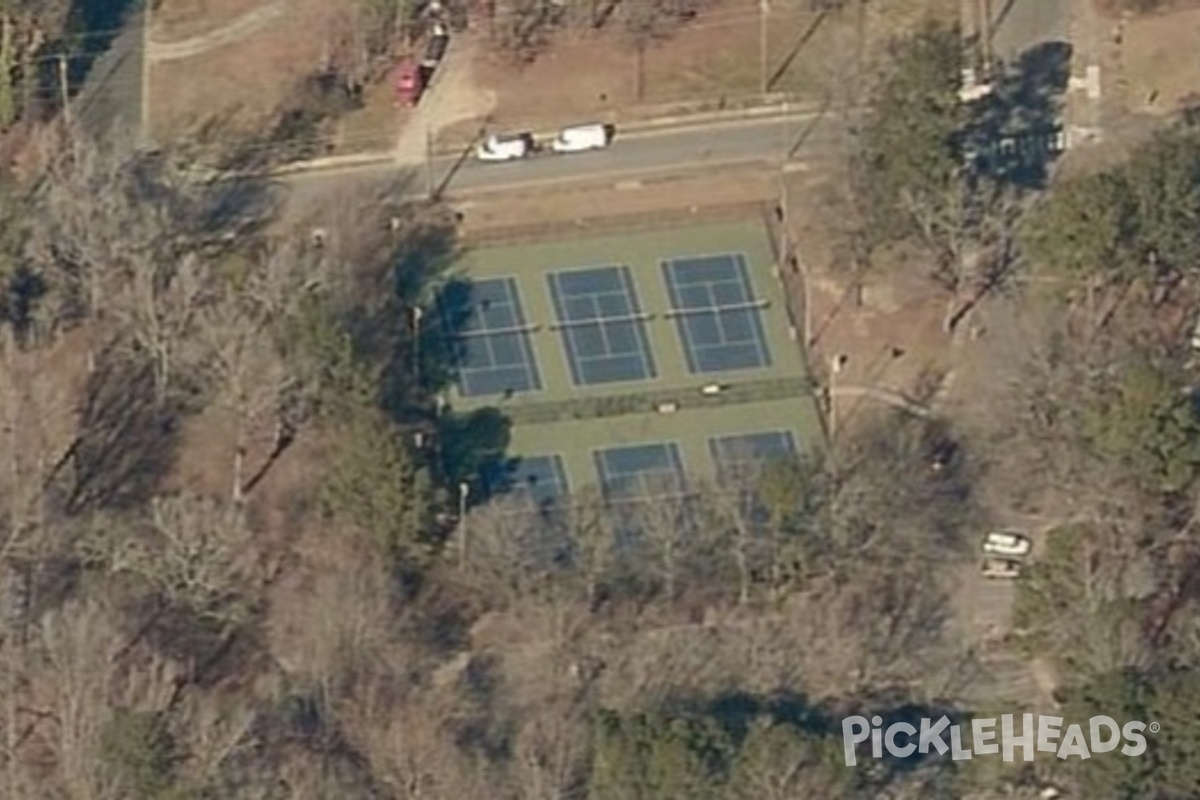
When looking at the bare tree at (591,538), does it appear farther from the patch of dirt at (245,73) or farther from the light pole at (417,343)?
the patch of dirt at (245,73)

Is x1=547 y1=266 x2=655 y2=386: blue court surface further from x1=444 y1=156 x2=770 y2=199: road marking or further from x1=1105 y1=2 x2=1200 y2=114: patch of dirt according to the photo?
x1=1105 y1=2 x2=1200 y2=114: patch of dirt

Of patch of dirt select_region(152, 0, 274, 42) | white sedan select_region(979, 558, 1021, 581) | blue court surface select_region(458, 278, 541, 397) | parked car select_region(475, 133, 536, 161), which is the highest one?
patch of dirt select_region(152, 0, 274, 42)

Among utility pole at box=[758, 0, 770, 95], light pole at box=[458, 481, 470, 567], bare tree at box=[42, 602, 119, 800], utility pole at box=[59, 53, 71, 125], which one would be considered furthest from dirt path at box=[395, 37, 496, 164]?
bare tree at box=[42, 602, 119, 800]

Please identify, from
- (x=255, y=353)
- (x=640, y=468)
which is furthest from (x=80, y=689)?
(x=640, y=468)

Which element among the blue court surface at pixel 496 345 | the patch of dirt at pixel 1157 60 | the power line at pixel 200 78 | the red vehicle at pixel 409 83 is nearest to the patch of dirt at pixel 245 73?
the power line at pixel 200 78

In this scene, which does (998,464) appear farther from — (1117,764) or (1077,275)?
(1117,764)

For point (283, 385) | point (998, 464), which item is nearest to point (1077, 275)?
point (998, 464)
